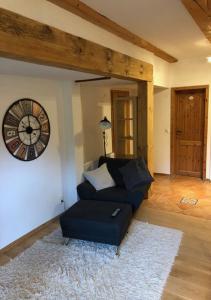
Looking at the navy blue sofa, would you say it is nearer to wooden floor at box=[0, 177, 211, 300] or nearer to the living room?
the living room

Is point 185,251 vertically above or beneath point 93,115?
beneath

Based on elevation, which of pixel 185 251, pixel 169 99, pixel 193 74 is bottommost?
pixel 185 251

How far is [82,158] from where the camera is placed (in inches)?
159

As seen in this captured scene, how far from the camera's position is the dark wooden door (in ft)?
17.4

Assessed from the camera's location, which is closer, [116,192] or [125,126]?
[116,192]

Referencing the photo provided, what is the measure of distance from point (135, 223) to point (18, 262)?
161 centimetres

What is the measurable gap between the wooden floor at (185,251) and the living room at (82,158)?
0.01 meters

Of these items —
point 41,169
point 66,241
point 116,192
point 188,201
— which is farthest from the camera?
point 188,201

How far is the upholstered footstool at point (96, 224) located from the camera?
2.69 meters

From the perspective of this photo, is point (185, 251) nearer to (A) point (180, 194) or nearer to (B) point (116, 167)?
(B) point (116, 167)

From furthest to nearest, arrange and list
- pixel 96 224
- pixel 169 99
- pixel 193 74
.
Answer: pixel 169 99 < pixel 193 74 < pixel 96 224

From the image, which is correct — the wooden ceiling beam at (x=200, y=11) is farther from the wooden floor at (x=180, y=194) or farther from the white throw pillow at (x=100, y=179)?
the wooden floor at (x=180, y=194)

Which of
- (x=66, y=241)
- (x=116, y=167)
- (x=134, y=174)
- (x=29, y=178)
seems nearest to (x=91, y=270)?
(x=66, y=241)

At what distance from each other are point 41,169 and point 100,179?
0.94 metres
